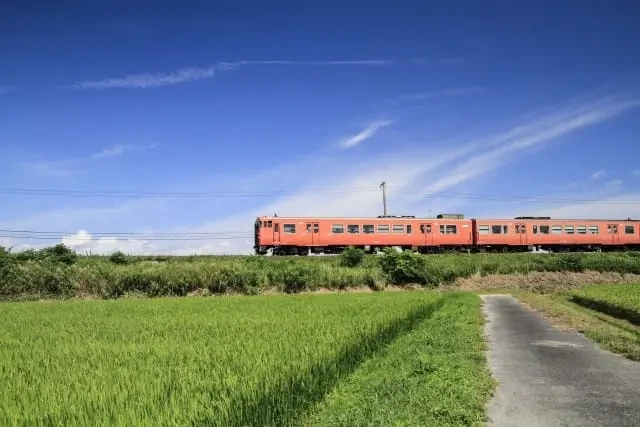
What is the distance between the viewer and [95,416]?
518 centimetres

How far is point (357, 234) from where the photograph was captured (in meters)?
40.8

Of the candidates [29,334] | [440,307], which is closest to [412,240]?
[440,307]

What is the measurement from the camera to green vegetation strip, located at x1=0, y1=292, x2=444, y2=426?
18.0ft

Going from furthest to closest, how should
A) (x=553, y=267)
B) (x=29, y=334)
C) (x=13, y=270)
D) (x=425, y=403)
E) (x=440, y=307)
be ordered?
(x=553, y=267) < (x=13, y=270) < (x=440, y=307) < (x=29, y=334) < (x=425, y=403)

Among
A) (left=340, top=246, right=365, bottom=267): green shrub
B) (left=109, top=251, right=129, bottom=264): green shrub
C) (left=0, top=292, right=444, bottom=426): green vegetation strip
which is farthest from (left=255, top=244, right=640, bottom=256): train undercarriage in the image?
(left=0, top=292, right=444, bottom=426): green vegetation strip

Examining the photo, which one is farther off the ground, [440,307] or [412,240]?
[412,240]

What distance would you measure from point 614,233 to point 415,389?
4499cm

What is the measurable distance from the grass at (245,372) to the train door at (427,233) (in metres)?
28.1

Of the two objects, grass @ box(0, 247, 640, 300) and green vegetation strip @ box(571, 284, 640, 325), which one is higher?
grass @ box(0, 247, 640, 300)

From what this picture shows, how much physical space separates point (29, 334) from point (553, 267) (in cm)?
3365

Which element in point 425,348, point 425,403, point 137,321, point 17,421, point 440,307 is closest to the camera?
point 17,421

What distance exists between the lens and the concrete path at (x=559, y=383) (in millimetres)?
6438

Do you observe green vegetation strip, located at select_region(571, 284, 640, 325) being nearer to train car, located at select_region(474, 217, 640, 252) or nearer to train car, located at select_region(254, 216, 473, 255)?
train car, located at select_region(254, 216, 473, 255)

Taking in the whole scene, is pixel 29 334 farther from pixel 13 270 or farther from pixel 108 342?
pixel 13 270
